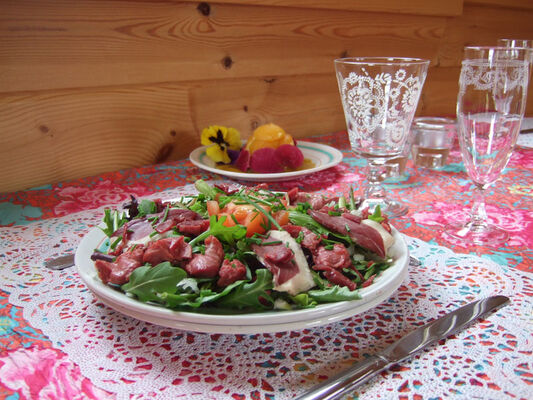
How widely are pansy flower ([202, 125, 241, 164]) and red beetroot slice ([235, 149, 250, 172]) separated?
0.13 ft

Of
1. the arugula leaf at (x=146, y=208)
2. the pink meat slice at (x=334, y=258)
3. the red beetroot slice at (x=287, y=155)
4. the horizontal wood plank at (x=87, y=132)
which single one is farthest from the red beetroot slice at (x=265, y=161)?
the pink meat slice at (x=334, y=258)

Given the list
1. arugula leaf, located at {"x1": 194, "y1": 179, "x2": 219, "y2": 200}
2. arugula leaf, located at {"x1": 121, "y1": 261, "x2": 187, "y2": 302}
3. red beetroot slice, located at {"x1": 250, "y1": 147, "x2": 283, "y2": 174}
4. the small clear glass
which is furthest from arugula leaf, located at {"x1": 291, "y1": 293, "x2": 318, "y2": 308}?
the small clear glass

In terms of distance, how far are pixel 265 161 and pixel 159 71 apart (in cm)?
41

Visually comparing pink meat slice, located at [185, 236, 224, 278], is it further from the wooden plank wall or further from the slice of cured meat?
the wooden plank wall

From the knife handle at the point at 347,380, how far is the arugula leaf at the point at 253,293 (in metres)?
0.09

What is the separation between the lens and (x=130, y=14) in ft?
3.74

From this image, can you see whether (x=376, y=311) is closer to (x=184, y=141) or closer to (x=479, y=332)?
(x=479, y=332)

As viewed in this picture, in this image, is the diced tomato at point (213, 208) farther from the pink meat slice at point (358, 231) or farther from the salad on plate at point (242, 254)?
the pink meat slice at point (358, 231)

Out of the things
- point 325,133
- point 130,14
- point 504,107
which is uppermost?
point 130,14

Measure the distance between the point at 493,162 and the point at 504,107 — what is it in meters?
0.09

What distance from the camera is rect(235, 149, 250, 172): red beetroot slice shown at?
110 centimetres

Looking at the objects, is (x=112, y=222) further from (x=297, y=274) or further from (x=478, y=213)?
(x=478, y=213)

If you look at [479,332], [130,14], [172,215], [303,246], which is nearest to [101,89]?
[130,14]

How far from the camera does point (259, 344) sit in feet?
1.58
